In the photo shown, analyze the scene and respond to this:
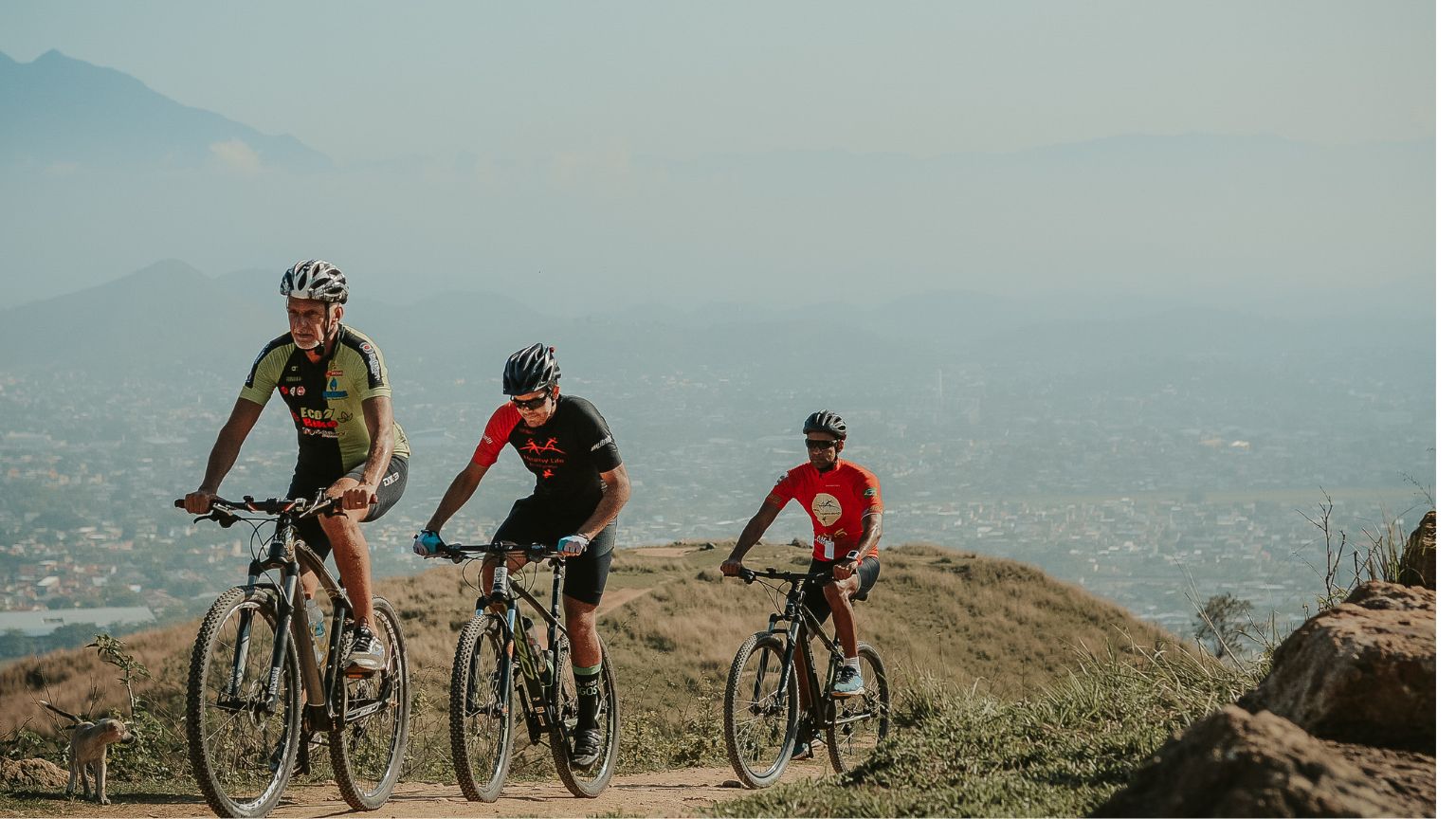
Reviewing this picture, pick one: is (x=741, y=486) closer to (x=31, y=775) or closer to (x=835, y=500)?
(x=835, y=500)

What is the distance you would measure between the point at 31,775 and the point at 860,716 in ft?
18.2

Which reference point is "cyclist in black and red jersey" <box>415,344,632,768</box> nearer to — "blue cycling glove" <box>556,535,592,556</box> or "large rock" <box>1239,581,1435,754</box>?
"blue cycling glove" <box>556,535,592,556</box>

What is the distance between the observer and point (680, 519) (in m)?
134

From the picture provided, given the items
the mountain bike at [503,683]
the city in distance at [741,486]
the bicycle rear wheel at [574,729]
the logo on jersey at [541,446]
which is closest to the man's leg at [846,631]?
the bicycle rear wheel at [574,729]

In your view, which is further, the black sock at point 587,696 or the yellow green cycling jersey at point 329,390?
the black sock at point 587,696

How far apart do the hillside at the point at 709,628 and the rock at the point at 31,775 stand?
19.0ft

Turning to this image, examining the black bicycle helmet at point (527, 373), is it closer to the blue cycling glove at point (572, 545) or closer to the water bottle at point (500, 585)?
the blue cycling glove at point (572, 545)

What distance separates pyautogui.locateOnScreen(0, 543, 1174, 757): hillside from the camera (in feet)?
62.8

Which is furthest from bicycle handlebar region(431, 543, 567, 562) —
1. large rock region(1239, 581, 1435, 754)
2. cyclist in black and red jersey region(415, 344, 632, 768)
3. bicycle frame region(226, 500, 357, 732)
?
large rock region(1239, 581, 1435, 754)

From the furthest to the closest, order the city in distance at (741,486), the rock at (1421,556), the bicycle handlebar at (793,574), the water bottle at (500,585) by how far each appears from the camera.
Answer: the city in distance at (741,486), the bicycle handlebar at (793,574), the rock at (1421,556), the water bottle at (500,585)

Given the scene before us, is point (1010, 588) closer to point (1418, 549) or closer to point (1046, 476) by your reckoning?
point (1418, 549)

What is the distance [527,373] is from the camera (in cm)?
687

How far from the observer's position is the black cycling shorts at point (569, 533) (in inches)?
286

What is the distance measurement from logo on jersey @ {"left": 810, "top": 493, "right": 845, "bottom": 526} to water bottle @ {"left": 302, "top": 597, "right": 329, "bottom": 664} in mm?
3631
